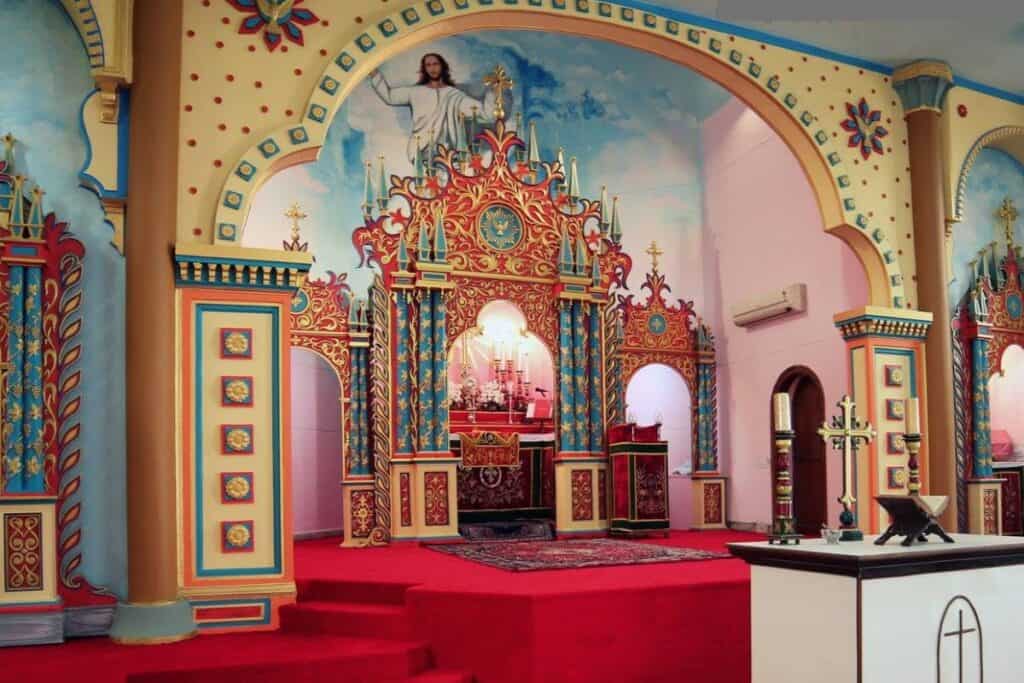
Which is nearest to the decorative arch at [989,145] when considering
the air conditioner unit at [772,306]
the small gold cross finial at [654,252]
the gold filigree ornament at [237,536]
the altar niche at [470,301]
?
the air conditioner unit at [772,306]

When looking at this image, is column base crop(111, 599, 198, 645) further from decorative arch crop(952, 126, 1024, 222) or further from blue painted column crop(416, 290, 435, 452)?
decorative arch crop(952, 126, 1024, 222)

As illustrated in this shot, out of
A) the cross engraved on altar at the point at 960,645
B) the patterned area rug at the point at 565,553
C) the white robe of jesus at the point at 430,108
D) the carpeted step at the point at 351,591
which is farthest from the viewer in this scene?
the white robe of jesus at the point at 430,108

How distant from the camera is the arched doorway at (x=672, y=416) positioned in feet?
41.0

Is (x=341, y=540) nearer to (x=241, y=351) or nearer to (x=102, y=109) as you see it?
(x=241, y=351)

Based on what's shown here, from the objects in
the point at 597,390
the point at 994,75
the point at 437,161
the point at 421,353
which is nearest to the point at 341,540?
the point at 421,353

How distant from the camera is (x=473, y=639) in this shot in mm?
6152

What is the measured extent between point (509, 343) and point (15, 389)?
7.67m

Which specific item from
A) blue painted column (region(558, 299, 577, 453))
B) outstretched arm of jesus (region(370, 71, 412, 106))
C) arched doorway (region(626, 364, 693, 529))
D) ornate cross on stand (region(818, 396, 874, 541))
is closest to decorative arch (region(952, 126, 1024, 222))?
arched doorway (region(626, 364, 693, 529))

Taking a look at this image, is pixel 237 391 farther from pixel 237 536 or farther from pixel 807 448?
pixel 807 448

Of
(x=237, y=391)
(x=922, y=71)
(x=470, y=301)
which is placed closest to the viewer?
(x=237, y=391)

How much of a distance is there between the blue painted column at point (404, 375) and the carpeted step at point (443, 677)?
428 centimetres

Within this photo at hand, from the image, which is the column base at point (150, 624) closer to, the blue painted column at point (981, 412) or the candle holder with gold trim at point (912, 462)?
the candle holder with gold trim at point (912, 462)

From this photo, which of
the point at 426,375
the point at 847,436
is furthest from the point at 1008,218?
the point at 847,436

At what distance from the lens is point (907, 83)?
9477mm
